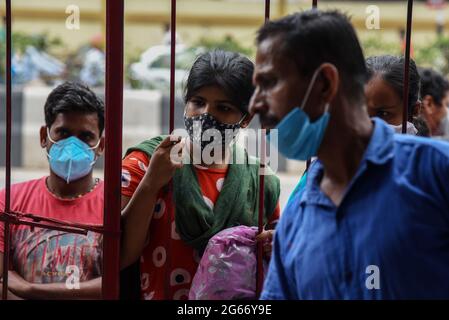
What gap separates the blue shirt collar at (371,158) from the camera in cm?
196

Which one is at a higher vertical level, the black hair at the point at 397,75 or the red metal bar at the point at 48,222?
the black hair at the point at 397,75

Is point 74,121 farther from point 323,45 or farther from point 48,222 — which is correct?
point 323,45

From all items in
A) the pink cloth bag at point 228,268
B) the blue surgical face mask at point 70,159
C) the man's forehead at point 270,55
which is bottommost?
the pink cloth bag at point 228,268

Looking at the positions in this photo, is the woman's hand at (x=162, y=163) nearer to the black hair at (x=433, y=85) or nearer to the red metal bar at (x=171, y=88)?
the red metal bar at (x=171, y=88)

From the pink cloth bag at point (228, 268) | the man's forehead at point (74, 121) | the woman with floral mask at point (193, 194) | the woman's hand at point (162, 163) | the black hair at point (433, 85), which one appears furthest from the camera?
the black hair at point (433, 85)

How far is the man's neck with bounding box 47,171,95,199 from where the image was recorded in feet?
11.1

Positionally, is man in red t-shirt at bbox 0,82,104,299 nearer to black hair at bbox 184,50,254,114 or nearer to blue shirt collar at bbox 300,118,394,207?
black hair at bbox 184,50,254,114

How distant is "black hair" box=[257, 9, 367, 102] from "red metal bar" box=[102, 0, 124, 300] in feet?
2.45

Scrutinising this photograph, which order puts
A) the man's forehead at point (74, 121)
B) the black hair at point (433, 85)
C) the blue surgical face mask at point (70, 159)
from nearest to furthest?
the blue surgical face mask at point (70, 159) < the man's forehead at point (74, 121) < the black hair at point (433, 85)

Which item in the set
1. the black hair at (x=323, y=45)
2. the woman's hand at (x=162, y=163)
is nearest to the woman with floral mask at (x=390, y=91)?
the woman's hand at (x=162, y=163)

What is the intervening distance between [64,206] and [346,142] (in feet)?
5.25

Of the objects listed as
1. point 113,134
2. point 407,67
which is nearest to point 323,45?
point 407,67

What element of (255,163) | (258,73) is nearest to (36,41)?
(255,163)
